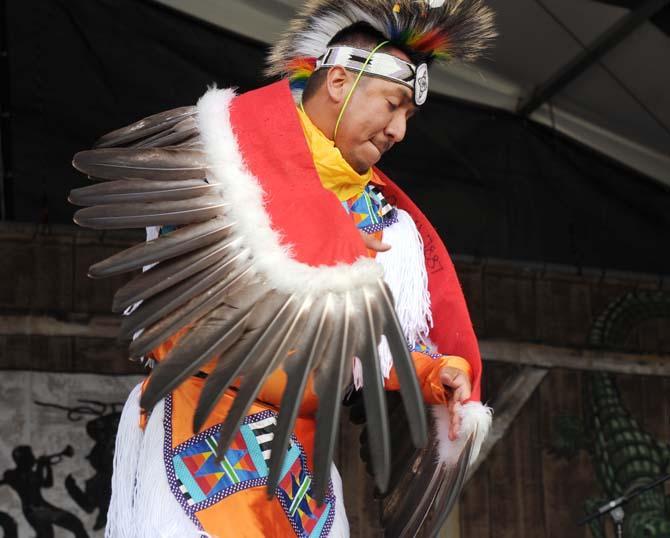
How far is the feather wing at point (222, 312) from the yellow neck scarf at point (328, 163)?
9.1 inches

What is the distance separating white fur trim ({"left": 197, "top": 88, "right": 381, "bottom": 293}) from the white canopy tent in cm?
192

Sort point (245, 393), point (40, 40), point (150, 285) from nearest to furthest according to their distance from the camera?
1. point (245, 393)
2. point (150, 285)
3. point (40, 40)

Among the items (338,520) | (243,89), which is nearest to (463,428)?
(338,520)

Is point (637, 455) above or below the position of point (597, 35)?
below

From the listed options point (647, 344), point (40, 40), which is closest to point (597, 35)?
point (647, 344)

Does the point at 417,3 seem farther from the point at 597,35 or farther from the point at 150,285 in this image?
the point at 597,35

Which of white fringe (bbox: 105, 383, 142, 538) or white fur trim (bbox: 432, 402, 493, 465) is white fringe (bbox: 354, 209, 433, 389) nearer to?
white fur trim (bbox: 432, 402, 493, 465)

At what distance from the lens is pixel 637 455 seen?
450cm

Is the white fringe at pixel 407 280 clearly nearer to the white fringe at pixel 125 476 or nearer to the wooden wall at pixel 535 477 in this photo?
the white fringe at pixel 125 476

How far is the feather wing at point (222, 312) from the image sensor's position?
5.59 feet

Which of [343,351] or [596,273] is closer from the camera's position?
[343,351]

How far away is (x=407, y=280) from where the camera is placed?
223 cm

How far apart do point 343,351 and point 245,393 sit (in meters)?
0.17

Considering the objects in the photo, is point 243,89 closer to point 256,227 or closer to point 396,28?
point 396,28
